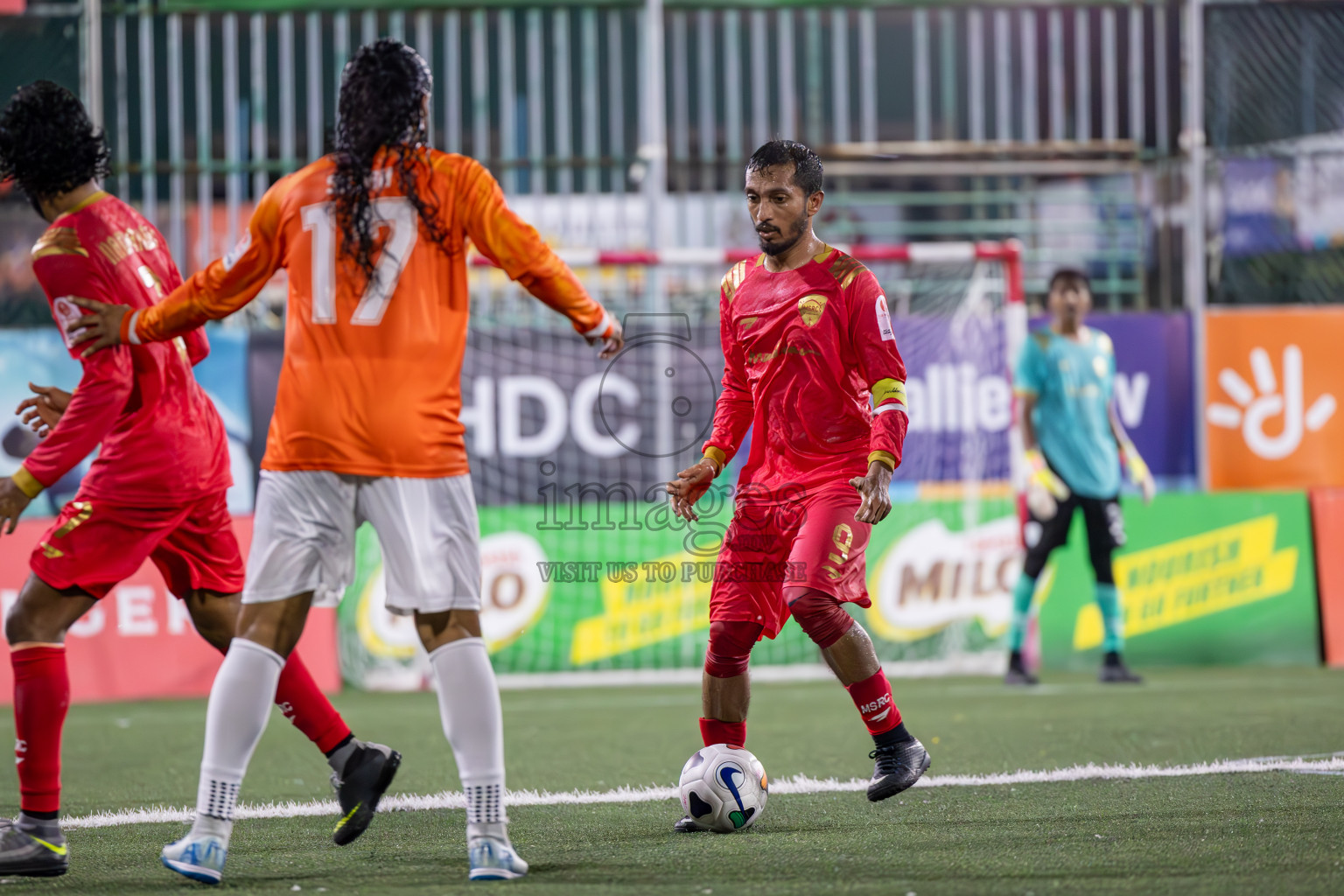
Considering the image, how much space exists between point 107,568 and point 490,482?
673 cm

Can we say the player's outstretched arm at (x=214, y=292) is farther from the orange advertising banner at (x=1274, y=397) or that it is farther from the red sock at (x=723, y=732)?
the orange advertising banner at (x=1274, y=397)

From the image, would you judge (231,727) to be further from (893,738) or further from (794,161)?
(794,161)

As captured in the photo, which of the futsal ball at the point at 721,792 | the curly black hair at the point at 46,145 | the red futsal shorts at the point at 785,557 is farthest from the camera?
the red futsal shorts at the point at 785,557

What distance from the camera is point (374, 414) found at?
3568 millimetres

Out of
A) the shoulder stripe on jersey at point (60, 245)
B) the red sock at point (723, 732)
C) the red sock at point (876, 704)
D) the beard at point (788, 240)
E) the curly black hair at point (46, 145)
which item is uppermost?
the curly black hair at point (46, 145)

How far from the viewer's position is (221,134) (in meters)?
13.2

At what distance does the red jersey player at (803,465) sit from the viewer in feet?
14.8

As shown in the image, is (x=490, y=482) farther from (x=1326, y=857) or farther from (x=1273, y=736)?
(x=1326, y=857)

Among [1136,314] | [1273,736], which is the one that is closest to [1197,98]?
[1136,314]

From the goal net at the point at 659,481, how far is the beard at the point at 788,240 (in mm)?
4396

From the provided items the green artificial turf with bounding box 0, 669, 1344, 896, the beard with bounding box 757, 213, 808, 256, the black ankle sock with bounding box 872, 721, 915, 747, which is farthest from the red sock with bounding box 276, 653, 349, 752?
the beard with bounding box 757, 213, 808, 256

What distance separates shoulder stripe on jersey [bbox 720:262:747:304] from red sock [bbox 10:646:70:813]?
220cm

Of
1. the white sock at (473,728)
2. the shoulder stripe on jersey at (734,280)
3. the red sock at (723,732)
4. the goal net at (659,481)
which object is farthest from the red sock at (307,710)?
the goal net at (659,481)

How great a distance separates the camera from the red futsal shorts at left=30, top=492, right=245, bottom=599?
4.07m
